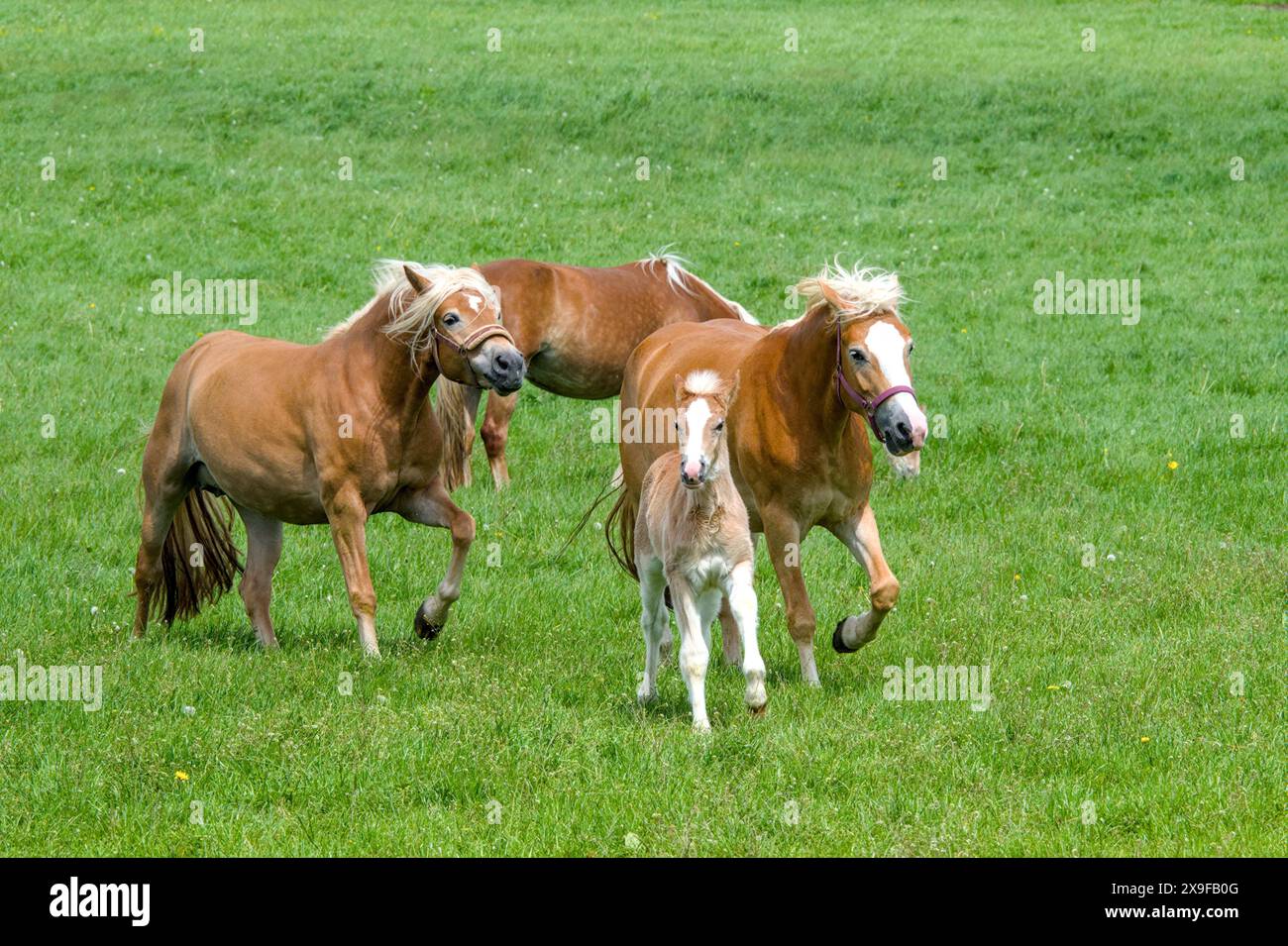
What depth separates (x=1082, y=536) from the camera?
11172 mm

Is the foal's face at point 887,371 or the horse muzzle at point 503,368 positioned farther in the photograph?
the horse muzzle at point 503,368

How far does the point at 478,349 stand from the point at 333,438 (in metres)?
0.99

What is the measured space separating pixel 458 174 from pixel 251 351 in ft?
52.9

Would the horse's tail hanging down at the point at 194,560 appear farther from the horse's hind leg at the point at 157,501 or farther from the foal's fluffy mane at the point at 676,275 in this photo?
the foal's fluffy mane at the point at 676,275

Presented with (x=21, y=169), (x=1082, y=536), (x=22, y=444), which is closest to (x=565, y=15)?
(x=21, y=169)

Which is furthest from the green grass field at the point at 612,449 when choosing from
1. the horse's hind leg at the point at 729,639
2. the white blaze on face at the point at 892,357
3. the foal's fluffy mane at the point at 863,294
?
the foal's fluffy mane at the point at 863,294

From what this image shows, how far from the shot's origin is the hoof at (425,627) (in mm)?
9062

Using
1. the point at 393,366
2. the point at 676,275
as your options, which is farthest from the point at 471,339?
the point at 676,275

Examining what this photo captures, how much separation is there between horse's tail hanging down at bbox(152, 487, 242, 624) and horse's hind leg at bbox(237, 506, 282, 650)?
0.25m

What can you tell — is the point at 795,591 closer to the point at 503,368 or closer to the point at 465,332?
the point at 503,368

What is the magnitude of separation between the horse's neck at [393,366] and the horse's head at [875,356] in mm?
2265

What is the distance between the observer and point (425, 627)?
29.8 ft

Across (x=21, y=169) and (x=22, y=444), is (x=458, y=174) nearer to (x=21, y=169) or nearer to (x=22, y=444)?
(x=21, y=169)

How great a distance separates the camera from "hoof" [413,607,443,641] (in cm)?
906
